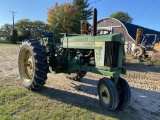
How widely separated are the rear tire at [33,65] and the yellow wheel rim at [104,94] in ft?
4.58

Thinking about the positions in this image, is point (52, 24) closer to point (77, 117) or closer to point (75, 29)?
point (75, 29)

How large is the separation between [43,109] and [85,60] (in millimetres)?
1606

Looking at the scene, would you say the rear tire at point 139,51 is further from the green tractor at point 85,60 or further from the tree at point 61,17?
the tree at point 61,17

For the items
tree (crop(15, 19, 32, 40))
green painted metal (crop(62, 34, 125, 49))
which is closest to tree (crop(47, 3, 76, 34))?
tree (crop(15, 19, 32, 40))

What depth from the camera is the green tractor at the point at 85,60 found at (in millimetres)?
3947

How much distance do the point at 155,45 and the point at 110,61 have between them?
1156 cm

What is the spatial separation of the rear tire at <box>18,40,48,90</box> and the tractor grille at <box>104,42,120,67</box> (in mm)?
1513

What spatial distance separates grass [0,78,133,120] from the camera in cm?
356

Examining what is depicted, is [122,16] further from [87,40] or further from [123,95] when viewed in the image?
[123,95]

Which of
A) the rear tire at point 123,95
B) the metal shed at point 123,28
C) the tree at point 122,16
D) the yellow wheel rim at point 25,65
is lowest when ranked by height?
the rear tire at point 123,95

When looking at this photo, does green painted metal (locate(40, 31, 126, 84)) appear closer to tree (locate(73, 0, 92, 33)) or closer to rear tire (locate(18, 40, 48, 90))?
rear tire (locate(18, 40, 48, 90))

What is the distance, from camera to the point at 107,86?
387cm

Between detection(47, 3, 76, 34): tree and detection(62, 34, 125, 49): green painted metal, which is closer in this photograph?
detection(62, 34, 125, 49): green painted metal

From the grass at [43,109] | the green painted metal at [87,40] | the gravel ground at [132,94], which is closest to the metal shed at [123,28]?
the gravel ground at [132,94]
